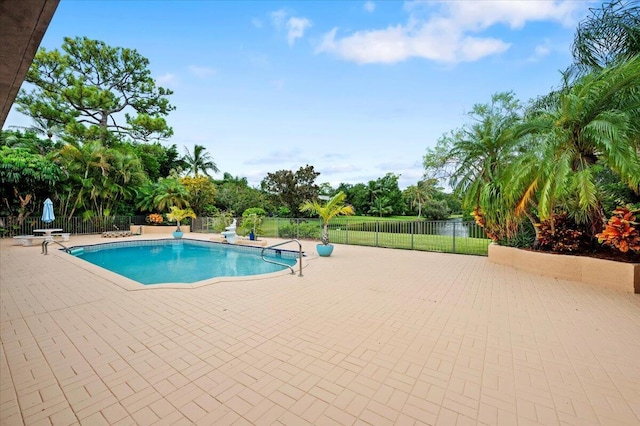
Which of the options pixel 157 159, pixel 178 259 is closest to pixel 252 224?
pixel 178 259

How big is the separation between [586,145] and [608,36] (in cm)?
428

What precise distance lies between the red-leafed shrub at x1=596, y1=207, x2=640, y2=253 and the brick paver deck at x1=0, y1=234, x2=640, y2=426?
1.10m

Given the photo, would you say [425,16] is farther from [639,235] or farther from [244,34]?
[639,235]

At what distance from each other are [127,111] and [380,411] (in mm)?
27037

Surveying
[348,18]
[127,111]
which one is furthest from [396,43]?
[127,111]

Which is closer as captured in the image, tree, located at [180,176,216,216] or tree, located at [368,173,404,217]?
tree, located at [180,176,216,216]

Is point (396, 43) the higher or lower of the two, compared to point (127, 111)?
lower

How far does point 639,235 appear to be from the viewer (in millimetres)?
5301

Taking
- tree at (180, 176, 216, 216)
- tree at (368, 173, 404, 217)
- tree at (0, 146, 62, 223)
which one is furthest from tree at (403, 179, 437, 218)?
tree at (0, 146, 62, 223)

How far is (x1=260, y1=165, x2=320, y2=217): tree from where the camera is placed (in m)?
22.1

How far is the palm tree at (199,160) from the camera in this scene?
25312 millimetres

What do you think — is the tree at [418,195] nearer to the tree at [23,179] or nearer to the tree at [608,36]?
the tree at [608,36]

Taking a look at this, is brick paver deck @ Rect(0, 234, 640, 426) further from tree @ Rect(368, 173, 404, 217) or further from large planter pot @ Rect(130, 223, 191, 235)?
tree @ Rect(368, 173, 404, 217)

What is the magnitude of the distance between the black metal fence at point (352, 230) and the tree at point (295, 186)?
539 centimetres
